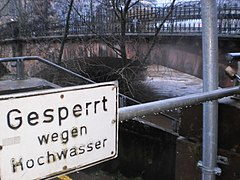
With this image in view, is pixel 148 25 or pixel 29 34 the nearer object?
pixel 148 25

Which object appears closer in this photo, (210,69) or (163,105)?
(163,105)

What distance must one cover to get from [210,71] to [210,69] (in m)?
0.01

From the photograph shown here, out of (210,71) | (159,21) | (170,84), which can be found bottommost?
(170,84)

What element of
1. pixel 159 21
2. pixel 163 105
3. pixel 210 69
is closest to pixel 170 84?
pixel 159 21

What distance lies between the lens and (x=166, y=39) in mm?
15211

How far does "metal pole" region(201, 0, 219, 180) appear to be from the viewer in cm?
198

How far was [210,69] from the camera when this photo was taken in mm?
2023

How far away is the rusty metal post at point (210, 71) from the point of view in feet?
6.49

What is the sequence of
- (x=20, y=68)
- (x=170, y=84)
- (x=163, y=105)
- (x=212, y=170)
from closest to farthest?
(x=163, y=105), (x=212, y=170), (x=20, y=68), (x=170, y=84)

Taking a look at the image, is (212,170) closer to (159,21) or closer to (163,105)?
(163,105)

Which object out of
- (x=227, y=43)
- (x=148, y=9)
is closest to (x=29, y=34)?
(x=148, y=9)

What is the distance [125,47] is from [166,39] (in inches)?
100

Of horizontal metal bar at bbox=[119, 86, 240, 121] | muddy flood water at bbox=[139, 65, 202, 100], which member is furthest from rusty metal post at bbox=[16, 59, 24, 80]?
muddy flood water at bbox=[139, 65, 202, 100]

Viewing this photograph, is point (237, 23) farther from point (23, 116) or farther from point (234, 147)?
point (23, 116)
